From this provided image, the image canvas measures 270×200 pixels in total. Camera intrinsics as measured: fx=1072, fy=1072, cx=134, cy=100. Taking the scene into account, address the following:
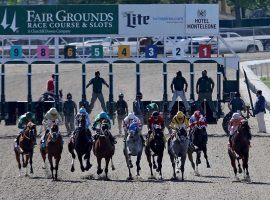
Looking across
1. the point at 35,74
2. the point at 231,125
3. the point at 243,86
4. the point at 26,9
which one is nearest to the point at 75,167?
the point at 231,125

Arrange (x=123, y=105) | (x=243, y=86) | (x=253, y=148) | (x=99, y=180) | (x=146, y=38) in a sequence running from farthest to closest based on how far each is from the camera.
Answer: (x=243, y=86) < (x=146, y=38) < (x=123, y=105) < (x=253, y=148) < (x=99, y=180)

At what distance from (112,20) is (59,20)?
1678 mm

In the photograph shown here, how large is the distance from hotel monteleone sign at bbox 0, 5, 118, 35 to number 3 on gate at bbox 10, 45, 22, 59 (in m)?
0.54

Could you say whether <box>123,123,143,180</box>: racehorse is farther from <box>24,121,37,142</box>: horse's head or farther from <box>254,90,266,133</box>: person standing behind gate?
<box>254,90,266,133</box>: person standing behind gate

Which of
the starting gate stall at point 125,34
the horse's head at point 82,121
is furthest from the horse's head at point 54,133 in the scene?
the starting gate stall at point 125,34

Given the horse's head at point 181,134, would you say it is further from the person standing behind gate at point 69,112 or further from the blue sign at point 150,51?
the blue sign at point 150,51

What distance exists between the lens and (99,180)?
22562 mm

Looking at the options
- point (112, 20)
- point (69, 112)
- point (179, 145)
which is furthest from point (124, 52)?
point (179, 145)

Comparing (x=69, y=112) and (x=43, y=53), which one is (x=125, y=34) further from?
(x=69, y=112)

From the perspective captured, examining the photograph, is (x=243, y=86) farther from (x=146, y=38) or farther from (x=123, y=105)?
(x=123, y=105)

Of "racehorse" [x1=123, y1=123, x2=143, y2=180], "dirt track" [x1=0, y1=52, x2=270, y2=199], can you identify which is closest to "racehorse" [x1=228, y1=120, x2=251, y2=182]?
"dirt track" [x1=0, y1=52, x2=270, y2=199]

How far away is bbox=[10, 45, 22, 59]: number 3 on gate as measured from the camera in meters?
33.5

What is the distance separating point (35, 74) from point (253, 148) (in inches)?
1034

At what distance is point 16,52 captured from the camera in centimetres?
3359
